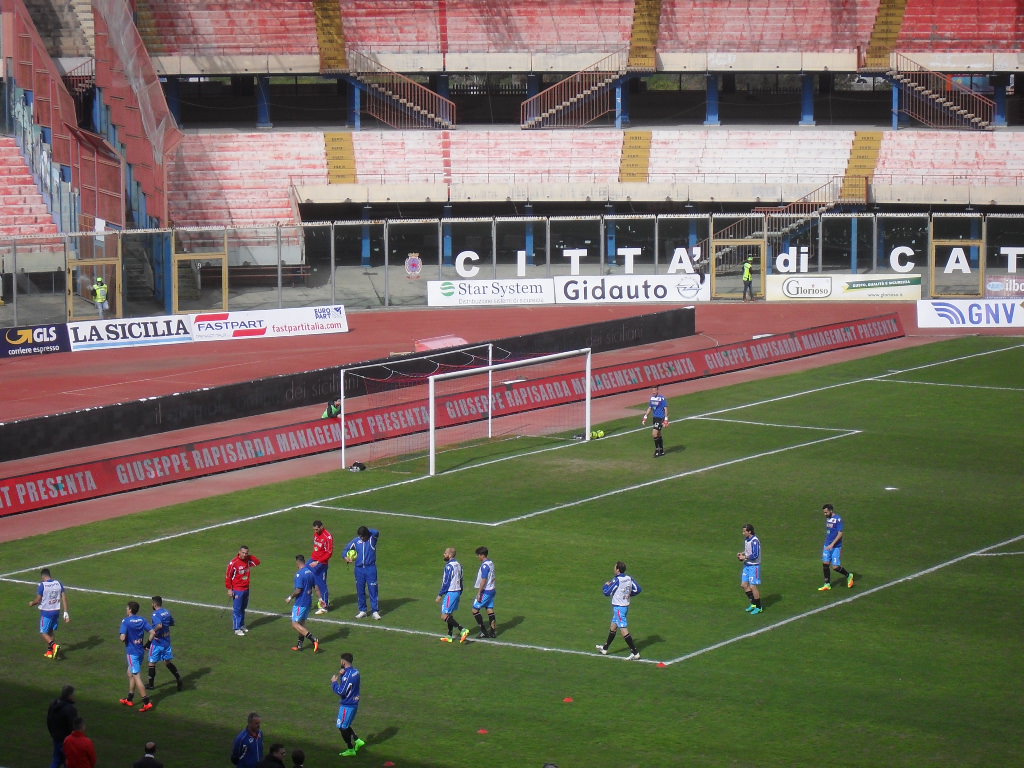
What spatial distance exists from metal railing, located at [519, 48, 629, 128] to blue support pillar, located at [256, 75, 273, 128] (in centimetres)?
1231

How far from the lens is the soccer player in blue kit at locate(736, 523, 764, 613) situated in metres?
23.5

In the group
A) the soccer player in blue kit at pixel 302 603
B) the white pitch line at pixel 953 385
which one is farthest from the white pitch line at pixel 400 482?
the soccer player in blue kit at pixel 302 603

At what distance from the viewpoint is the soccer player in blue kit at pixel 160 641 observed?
2033cm

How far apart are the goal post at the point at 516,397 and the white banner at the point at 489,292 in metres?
16.2

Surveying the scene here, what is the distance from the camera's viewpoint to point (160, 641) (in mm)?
20422

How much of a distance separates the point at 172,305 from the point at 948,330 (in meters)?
28.7

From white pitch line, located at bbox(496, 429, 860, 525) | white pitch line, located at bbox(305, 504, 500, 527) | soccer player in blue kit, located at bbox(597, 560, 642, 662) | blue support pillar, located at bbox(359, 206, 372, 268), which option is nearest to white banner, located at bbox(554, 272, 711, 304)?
blue support pillar, located at bbox(359, 206, 372, 268)

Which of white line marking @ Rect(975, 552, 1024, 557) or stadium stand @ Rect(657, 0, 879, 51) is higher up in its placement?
stadium stand @ Rect(657, 0, 879, 51)

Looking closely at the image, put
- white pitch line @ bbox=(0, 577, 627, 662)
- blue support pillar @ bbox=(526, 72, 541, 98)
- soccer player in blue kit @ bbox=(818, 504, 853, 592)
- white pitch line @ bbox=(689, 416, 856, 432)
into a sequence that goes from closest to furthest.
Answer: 1. white pitch line @ bbox=(0, 577, 627, 662)
2. soccer player in blue kit @ bbox=(818, 504, 853, 592)
3. white pitch line @ bbox=(689, 416, 856, 432)
4. blue support pillar @ bbox=(526, 72, 541, 98)

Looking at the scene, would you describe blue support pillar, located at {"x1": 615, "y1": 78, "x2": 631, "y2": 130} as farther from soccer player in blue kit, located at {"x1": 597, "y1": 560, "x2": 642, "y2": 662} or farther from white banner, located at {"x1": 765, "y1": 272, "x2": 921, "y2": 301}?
soccer player in blue kit, located at {"x1": 597, "y1": 560, "x2": 642, "y2": 662}

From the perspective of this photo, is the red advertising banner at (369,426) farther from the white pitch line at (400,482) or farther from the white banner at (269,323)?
the white banner at (269,323)

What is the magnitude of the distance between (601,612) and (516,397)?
55.5 ft

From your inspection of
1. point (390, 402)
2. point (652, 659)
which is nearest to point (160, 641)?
point (652, 659)

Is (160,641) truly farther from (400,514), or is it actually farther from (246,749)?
(400,514)
